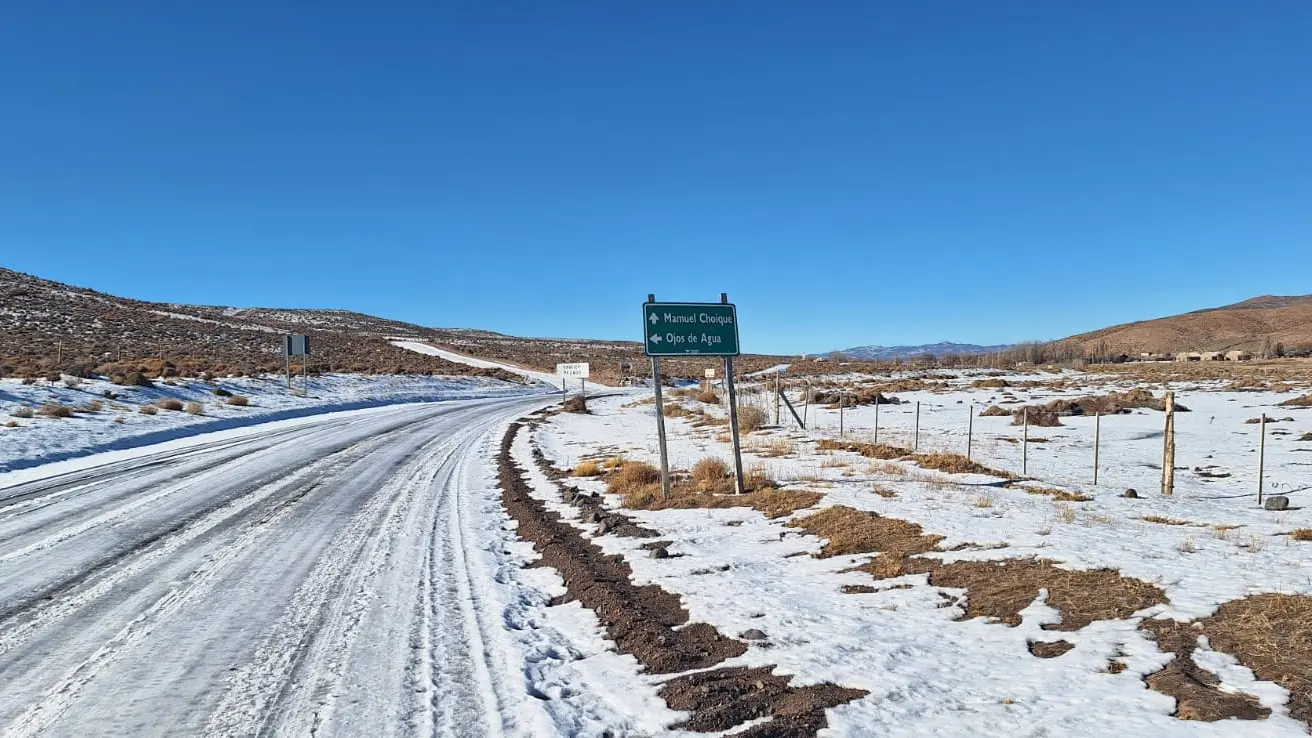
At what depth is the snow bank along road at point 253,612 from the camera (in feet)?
14.0

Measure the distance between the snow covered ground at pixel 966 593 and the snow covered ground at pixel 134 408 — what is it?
43.1 feet

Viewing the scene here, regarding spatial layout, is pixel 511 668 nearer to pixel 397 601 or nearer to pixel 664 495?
pixel 397 601

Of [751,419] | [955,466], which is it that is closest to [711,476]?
[955,466]

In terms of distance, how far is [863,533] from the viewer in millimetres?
8547

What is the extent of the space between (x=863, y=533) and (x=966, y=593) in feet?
7.46

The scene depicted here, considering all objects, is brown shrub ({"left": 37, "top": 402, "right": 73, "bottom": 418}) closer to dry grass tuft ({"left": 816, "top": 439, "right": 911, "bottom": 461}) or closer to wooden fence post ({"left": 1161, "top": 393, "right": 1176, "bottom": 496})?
dry grass tuft ({"left": 816, "top": 439, "right": 911, "bottom": 461})

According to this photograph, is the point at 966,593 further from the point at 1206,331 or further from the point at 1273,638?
the point at 1206,331

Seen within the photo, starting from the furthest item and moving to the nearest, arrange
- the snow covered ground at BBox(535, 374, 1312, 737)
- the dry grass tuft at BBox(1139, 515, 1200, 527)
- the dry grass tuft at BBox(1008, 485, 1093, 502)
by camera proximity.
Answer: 1. the dry grass tuft at BBox(1008, 485, 1093, 502)
2. the dry grass tuft at BBox(1139, 515, 1200, 527)
3. the snow covered ground at BBox(535, 374, 1312, 737)

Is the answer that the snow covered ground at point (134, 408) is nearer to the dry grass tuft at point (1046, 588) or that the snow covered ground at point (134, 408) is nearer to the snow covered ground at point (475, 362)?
the dry grass tuft at point (1046, 588)

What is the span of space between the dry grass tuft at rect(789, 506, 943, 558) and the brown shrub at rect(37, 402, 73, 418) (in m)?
21.4

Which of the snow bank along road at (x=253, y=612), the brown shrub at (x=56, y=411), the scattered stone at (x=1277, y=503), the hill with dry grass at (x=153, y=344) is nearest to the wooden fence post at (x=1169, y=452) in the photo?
the scattered stone at (x=1277, y=503)

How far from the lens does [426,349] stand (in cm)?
10419

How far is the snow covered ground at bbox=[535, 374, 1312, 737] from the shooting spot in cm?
413

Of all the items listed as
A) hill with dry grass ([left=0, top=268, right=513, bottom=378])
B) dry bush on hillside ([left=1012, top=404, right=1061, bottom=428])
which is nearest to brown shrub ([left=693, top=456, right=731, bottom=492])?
dry bush on hillside ([left=1012, top=404, right=1061, bottom=428])
